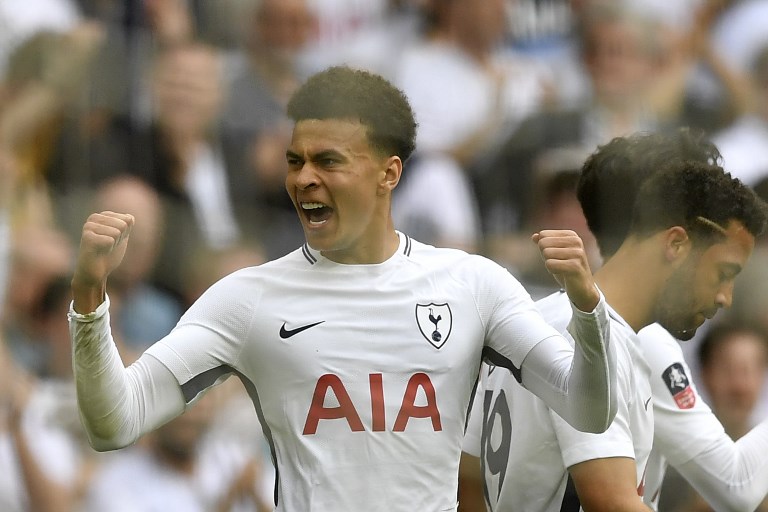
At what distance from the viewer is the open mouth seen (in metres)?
2.70

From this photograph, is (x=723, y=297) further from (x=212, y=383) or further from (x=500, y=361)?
(x=212, y=383)

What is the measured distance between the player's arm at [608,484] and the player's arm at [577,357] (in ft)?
0.83

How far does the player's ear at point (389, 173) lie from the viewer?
9.11 ft

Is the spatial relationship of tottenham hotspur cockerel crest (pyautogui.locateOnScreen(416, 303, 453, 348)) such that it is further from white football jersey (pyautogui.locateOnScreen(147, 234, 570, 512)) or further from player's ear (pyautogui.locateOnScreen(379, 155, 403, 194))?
player's ear (pyautogui.locateOnScreen(379, 155, 403, 194))

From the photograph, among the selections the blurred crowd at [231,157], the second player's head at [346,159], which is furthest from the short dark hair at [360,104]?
the blurred crowd at [231,157]

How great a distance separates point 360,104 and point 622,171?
77 centimetres

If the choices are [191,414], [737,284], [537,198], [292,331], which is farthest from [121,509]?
[737,284]

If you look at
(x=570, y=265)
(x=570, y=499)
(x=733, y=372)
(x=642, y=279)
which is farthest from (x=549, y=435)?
(x=733, y=372)

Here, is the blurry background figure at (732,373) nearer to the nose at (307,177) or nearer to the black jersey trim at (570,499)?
the black jersey trim at (570,499)

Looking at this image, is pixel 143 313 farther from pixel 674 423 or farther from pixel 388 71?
pixel 674 423

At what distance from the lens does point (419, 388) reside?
2.70m

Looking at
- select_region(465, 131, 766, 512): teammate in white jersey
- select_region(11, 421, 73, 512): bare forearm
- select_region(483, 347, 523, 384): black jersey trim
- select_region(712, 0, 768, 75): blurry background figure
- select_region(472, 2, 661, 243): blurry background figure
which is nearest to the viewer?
select_region(483, 347, 523, 384): black jersey trim

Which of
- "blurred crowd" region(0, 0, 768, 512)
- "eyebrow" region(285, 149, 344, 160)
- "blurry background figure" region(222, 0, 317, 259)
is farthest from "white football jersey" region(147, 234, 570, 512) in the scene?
"blurry background figure" region(222, 0, 317, 259)

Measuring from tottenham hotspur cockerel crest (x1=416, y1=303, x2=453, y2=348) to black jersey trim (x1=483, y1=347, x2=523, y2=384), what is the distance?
0.37 ft
